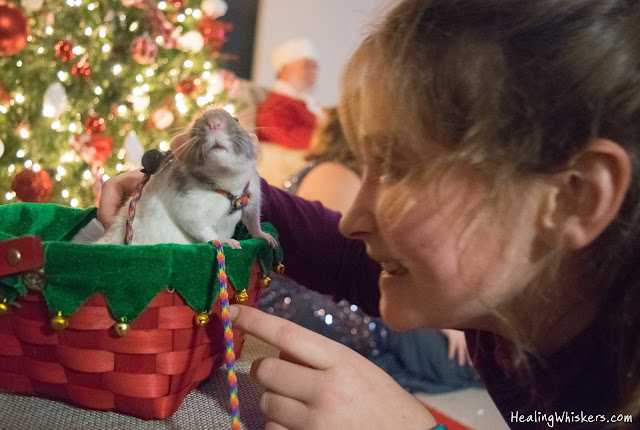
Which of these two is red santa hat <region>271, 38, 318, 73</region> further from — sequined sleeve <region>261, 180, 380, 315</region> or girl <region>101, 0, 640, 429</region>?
girl <region>101, 0, 640, 429</region>

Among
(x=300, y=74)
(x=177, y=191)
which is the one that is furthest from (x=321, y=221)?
(x=300, y=74)

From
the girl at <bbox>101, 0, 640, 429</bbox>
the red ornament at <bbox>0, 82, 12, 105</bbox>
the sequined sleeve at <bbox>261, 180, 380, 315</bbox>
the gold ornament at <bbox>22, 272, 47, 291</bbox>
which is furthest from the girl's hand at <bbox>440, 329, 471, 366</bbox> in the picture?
the red ornament at <bbox>0, 82, 12, 105</bbox>

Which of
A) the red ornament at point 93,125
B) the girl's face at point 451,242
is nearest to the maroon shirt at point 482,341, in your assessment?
the girl's face at point 451,242

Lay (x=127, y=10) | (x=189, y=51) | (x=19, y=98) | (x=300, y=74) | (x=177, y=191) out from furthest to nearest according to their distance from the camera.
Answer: (x=300, y=74), (x=189, y=51), (x=127, y=10), (x=19, y=98), (x=177, y=191)

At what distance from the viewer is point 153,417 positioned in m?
0.49

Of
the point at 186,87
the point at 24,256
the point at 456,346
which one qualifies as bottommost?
the point at 456,346

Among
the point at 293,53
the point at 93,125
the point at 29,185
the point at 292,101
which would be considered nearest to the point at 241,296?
the point at 29,185

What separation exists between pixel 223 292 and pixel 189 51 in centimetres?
178

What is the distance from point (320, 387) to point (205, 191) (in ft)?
0.92

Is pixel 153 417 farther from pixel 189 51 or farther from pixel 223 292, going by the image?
pixel 189 51

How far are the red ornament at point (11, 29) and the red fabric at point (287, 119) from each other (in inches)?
41.5

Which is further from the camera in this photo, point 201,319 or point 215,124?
point 215,124

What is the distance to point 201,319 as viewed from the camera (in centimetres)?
48

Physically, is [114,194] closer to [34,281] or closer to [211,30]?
[34,281]
